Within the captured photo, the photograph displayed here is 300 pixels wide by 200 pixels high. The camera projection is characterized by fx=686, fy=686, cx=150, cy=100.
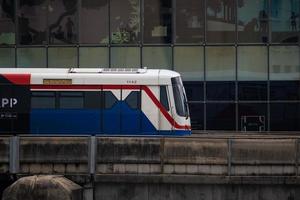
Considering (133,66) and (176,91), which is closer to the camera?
(176,91)

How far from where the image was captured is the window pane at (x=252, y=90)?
105 feet

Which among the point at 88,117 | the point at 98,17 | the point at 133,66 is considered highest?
the point at 98,17

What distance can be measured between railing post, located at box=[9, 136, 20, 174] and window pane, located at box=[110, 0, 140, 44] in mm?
16560

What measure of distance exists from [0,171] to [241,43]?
60.0ft

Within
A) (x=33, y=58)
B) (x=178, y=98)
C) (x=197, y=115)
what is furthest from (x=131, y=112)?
(x=33, y=58)

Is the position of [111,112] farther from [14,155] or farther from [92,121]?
[14,155]

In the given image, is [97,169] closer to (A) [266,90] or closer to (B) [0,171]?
(B) [0,171]

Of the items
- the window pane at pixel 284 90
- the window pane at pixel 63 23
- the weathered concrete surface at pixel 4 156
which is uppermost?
the window pane at pixel 63 23

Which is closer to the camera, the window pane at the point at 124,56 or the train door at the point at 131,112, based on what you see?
the train door at the point at 131,112

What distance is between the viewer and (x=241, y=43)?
3206cm

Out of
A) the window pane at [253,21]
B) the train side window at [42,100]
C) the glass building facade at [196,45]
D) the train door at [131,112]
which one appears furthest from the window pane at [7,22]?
the train door at [131,112]

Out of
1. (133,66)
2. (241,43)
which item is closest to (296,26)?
(241,43)

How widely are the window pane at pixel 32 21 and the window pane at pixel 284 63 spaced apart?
1078 cm

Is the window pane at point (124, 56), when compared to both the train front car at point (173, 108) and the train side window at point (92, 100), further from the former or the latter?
the train side window at point (92, 100)
